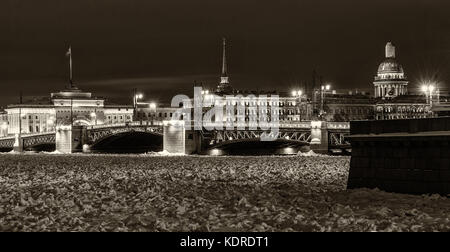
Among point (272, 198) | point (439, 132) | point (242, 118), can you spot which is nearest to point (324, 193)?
point (272, 198)

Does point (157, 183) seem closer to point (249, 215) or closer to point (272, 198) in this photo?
point (272, 198)

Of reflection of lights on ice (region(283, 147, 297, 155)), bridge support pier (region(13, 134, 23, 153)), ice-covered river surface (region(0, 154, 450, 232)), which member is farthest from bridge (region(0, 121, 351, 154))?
ice-covered river surface (region(0, 154, 450, 232))

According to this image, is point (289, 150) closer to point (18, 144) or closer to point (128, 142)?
point (128, 142)

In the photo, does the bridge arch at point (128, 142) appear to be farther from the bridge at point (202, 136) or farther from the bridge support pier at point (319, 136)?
the bridge support pier at point (319, 136)

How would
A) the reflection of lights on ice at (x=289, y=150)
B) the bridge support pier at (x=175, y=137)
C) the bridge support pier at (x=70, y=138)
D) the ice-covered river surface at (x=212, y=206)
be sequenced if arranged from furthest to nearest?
the bridge support pier at (x=70, y=138)
the reflection of lights on ice at (x=289, y=150)
the bridge support pier at (x=175, y=137)
the ice-covered river surface at (x=212, y=206)

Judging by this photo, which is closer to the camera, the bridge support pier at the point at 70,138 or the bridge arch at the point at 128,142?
the bridge arch at the point at 128,142

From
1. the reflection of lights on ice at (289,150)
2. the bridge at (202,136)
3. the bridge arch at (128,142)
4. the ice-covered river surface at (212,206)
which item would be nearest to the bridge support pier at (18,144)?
the bridge at (202,136)

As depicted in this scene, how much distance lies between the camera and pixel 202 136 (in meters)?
83.3

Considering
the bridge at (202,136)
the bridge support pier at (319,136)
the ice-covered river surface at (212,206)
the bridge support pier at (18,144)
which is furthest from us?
the bridge support pier at (18,144)

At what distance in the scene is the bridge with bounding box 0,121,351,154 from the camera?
80.1 metres

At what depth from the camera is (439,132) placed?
25.8 m

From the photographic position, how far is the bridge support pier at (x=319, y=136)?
78688 millimetres

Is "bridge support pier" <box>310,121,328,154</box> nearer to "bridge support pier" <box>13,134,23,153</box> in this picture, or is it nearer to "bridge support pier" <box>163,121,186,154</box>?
"bridge support pier" <box>163,121,186,154</box>
